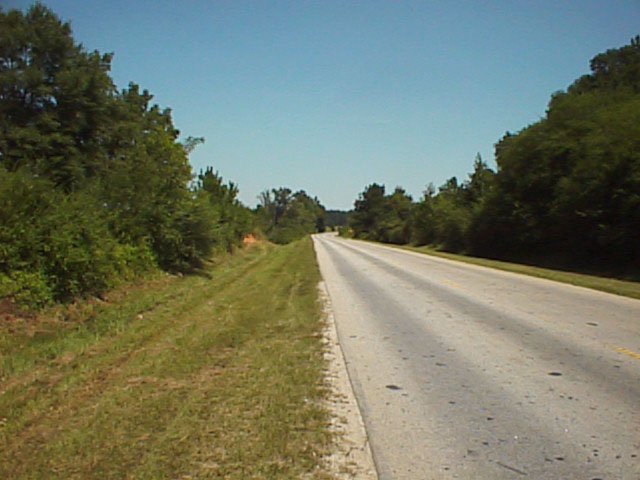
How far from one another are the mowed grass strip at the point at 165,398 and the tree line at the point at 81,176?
6.71 ft

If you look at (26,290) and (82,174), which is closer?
(26,290)

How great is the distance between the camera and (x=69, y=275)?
1175 centimetres

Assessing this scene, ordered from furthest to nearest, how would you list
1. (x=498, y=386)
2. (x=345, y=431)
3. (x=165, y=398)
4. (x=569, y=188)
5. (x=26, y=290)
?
1. (x=569, y=188)
2. (x=26, y=290)
3. (x=498, y=386)
4. (x=165, y=398)
5. (x=345, y=431)

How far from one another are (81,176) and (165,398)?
1631 cm

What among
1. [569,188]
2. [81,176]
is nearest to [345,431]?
[81,176]

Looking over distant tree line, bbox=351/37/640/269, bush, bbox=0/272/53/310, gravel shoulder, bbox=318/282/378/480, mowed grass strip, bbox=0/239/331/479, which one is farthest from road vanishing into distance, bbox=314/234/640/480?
distant tree line, bbox=351/37/640/269

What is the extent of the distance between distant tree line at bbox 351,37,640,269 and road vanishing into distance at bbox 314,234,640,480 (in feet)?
41.4

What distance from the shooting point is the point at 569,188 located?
27.0 metres

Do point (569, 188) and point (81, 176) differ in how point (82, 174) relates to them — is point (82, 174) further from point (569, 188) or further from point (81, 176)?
point (569, 188)

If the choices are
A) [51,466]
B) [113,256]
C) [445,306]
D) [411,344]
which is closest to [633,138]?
[445,306]

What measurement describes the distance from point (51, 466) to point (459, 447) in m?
3.44

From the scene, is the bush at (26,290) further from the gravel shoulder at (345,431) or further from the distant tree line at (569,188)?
the distant tree line at (569,188)

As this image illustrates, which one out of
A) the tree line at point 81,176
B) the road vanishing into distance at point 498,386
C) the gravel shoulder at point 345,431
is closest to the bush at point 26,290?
the tree line at point 81,176

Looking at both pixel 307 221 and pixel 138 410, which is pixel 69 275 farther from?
pixel 307 221
